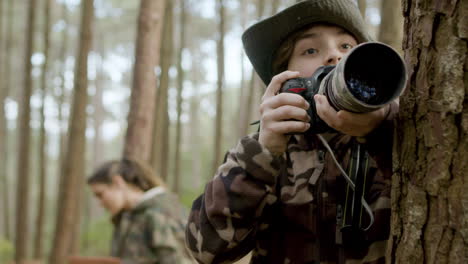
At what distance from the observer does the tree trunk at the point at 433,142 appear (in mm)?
1035

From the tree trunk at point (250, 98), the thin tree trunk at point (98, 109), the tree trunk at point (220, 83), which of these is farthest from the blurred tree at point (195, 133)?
the tree trunk at point (220, 83)

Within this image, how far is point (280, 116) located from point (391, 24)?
3787 mm

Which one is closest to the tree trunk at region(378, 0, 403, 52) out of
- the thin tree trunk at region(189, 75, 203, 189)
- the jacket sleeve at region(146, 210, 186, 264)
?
the jacket sleeve at region(146, 210, 186, 264)

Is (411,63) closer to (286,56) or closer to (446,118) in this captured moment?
(446,118)

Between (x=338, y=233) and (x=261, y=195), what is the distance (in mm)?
254

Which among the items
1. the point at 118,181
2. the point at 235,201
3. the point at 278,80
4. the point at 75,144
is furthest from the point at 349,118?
the point at 75,144

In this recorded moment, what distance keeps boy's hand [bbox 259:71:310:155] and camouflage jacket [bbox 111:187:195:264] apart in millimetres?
2393

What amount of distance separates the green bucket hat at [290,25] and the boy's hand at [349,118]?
554mm

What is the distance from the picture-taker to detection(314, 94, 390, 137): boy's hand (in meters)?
1.14

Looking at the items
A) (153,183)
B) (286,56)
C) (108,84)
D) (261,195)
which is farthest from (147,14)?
(108,84)

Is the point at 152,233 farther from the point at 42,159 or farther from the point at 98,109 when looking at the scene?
the point at 98,109

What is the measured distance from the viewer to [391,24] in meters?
4.71

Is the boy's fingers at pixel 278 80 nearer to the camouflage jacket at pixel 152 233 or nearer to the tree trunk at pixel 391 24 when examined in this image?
the camouflage jacket at pixel 152 233

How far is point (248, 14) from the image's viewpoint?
18.4m
